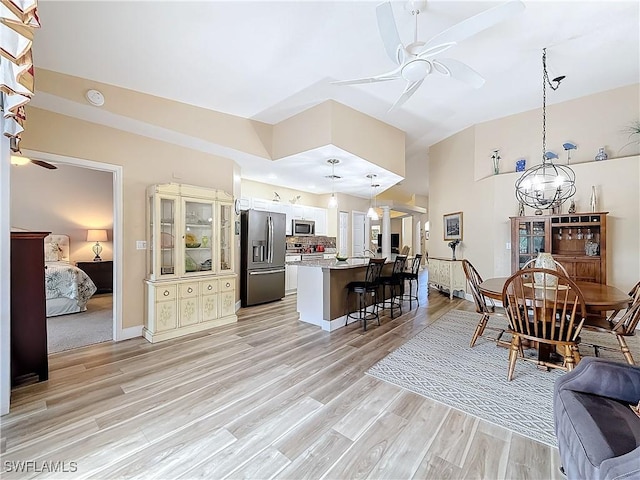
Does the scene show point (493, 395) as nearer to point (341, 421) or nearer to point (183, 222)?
point (341, 421)

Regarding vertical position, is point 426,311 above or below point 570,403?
below

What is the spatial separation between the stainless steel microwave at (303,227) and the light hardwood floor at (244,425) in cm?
409

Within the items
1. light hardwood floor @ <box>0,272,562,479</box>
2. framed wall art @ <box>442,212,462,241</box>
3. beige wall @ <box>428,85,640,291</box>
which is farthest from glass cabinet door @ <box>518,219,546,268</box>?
light hardwood floor @ <box>0,272,562,479</box>

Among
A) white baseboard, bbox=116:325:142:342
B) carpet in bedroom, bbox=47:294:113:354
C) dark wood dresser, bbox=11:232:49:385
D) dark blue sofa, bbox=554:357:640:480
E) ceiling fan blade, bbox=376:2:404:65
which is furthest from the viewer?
white baseboard, bbox=116:325:142:342

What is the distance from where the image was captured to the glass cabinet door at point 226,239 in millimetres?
4273

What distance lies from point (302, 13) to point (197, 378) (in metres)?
3.36

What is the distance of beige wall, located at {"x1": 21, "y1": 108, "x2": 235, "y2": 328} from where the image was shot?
3.01 m

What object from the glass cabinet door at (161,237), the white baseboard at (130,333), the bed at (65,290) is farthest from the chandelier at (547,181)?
the bed at (65,290)

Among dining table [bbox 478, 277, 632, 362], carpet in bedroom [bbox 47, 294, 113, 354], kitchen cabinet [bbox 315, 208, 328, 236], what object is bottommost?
carpet in bedroom [bbox 47, 294, 113, 354]

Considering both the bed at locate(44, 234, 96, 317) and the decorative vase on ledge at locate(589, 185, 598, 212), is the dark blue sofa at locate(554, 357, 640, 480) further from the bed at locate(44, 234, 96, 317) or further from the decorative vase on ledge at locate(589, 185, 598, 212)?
the bed at locate(44, 234, 96, 317)

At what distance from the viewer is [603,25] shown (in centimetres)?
282

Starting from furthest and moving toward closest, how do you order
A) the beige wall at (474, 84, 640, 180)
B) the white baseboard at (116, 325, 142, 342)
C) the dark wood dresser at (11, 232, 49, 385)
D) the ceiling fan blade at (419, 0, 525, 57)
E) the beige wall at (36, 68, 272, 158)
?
the beige wall at (474, 84, 640, 180), the white baseboard at (116, 325, 142, 342), the beige wall at (36, 68, 272, 158), the dark wood dresser at (11, 232, 49, 385), the ceiling fan blade at (419, 0, 525, 57)

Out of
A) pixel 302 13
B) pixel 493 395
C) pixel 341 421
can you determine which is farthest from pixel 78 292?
pixel 493 395
